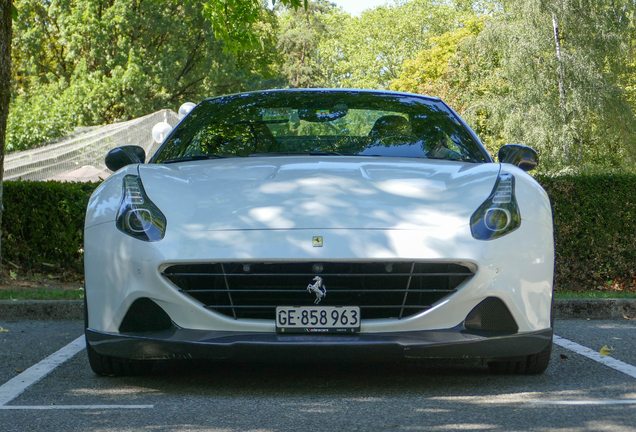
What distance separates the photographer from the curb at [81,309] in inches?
254

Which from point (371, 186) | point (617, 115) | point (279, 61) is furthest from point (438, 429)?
point (279, 61)

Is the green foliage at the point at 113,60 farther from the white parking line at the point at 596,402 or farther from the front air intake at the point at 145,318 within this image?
the white parking line at the point at 596,402

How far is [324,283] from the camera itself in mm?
3250

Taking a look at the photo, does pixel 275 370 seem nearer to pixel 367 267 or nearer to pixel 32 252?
pixel 367 267

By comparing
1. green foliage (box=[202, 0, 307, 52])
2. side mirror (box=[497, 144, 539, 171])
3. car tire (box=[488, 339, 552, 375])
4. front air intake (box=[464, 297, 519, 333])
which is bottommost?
car tire (box=[488, 339, 552, 375])

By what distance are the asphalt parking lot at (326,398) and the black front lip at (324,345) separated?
0.64 feet

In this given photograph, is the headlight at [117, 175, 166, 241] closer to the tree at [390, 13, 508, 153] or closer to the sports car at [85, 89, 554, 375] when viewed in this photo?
the sports car at [85, 89, 554, 375]

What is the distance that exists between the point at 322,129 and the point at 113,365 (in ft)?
5.88

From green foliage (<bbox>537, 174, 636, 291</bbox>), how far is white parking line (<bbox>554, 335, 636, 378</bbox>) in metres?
3.75

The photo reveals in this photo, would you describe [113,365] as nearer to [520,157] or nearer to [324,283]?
[324,283]

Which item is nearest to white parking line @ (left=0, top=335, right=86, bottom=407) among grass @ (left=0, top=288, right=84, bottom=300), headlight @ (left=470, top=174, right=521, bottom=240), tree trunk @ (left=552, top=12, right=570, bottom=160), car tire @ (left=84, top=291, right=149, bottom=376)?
car tire @ (left=84, top=291, right=149, bottom=376)

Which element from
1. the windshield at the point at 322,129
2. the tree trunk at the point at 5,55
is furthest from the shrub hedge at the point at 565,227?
the windshield at the point at 322,129

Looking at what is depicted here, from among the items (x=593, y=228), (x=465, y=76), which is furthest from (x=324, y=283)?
(x=465, y=76)

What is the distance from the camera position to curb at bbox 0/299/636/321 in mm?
6445
